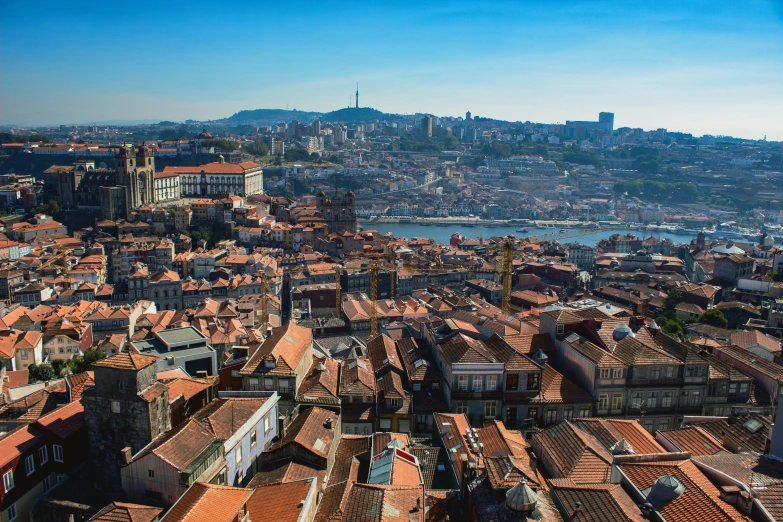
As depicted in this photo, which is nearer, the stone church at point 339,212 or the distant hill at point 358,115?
the stone church at point 339,212

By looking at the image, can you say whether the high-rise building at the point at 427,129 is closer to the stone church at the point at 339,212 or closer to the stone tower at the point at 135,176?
the stone church at the point at 339,212

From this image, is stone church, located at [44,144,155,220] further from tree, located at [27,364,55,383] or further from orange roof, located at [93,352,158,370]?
orange roof, located at [93,352,158,370]

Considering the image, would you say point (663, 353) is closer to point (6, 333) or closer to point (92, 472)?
point (92, 472)

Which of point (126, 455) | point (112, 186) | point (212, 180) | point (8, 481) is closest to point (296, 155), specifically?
point (212, 180)

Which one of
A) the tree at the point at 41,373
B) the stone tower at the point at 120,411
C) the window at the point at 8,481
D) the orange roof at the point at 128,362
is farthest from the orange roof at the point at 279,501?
the tree at the point at 41,373

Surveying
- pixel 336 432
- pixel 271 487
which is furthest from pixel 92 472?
pixel 336 432
